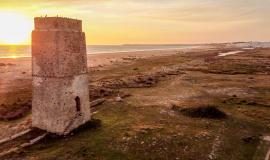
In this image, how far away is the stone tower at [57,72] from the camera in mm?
22234

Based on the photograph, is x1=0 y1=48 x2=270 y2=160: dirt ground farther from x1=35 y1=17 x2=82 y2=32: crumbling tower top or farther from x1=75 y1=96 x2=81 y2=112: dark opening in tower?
x1=35 y1=17 x2=82 y2=32: crumbling tower top

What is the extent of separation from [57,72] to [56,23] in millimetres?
3258

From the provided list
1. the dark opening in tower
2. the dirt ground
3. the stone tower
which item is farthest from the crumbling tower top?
the dirt ground

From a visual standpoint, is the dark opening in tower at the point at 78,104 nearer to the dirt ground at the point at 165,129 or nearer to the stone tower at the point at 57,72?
the stone tower at the point at 57,72

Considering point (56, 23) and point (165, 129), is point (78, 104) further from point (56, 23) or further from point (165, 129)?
point (165, 129)

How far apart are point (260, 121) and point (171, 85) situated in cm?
1889

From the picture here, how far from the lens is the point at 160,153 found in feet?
63.5

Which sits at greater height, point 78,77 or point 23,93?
point 78,77

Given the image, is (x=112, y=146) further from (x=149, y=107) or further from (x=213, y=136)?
(x=149, y=107)

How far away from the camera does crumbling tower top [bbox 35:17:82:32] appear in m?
22.1

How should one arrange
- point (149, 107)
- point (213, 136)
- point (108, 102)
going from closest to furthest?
point (213, 136) < point (149, 107) < point (108, 102)

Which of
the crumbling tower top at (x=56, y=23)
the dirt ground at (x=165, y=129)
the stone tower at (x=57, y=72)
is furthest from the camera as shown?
the stone tower at (x=57, y=72)

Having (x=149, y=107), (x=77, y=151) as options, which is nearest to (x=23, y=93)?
(x=149, y=107)

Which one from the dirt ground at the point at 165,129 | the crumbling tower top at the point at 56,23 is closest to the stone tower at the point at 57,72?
the crumbling tower top at the point at 56,23
